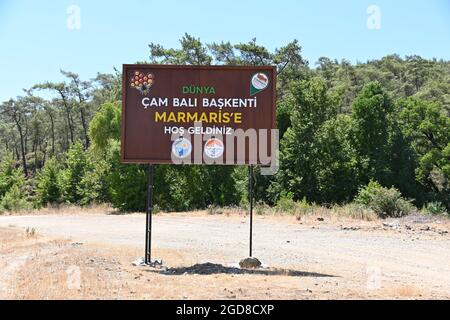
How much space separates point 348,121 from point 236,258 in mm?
36851

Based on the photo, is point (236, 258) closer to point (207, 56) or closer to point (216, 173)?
point (216, 173)

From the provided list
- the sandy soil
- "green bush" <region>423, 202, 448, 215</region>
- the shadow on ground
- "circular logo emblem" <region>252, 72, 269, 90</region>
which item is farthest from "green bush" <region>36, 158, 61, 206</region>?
"circular logo emblem" <region>252, 72, 269, 90</region>

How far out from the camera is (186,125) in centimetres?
1156

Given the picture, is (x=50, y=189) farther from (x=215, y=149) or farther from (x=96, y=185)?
(x=215, y=149)

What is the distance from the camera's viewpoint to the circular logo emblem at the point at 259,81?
11602 mm

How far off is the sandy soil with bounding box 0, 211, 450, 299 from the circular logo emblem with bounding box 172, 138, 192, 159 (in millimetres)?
2471

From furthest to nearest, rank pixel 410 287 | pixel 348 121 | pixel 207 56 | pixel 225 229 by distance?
pixel 207 56
pixel 348 121
pixel 225 229
pixel 410 287

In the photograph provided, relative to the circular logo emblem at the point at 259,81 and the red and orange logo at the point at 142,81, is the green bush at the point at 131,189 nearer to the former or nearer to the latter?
the red and orange logo at the point at 142,81

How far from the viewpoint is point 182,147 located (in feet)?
37.6

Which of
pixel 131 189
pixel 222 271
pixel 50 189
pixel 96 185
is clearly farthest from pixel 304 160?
pixel 222 271

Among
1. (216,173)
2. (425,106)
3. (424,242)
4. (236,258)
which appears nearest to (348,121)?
(425,106)

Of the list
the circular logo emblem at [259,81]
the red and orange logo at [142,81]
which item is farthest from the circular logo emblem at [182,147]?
the circular logo emblem at [259,81]

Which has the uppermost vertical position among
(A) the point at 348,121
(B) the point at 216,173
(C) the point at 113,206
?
(A) the point at 348,121

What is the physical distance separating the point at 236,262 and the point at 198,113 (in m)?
3.68
